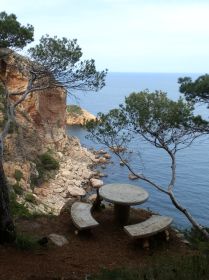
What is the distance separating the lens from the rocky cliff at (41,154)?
26.0m

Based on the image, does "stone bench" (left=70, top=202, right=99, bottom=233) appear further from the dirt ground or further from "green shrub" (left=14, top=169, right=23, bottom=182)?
"green shrub" (left=14, top=169, right=23, bottom=182)

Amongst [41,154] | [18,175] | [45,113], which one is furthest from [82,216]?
[45,113]

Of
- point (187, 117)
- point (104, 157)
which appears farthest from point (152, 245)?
point (104, 157)

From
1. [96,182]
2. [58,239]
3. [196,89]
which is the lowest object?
[96,182]

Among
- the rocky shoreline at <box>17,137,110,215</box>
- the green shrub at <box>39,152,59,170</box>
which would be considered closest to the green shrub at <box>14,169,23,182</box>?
the rocky shoreline at <box>17,137,110,215</box>

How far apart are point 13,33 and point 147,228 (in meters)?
6.70

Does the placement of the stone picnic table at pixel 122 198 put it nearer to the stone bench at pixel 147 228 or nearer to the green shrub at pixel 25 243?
the stone bench at pixel 147 228

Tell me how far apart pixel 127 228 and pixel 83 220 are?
1417mm

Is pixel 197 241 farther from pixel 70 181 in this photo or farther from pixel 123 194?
pixel 70 181

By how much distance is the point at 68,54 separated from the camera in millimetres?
12422

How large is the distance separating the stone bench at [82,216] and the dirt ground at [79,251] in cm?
35

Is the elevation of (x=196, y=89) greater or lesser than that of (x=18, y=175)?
greater

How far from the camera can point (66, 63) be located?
12500 millimetres

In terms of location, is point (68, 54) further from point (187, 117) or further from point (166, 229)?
point (166, 229)
